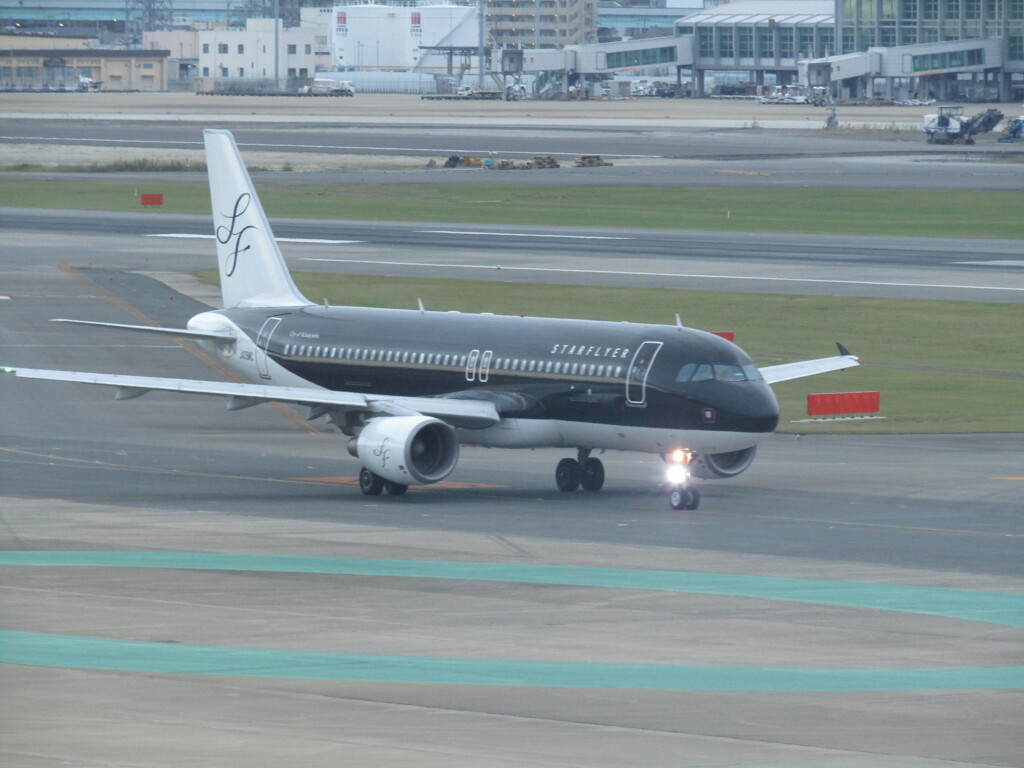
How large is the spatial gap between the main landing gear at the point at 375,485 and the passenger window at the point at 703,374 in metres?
6.99

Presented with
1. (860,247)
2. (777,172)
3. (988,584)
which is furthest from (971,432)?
(777,172)

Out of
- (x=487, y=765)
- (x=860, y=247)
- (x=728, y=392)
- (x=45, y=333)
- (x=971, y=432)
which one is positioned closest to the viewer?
(x=487, y=765)

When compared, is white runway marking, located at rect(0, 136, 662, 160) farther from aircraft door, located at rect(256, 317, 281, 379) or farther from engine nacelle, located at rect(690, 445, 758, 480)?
engine nacelle, located at rect(690, 445, 758, 480)

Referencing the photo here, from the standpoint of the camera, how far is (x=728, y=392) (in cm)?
3459

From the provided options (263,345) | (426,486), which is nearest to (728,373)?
(426,486)

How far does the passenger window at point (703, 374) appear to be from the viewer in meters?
34.8

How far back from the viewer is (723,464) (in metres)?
36.1

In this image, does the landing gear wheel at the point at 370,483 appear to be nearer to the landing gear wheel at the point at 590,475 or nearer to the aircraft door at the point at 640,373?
the landing gear wheel at the point at 590,475

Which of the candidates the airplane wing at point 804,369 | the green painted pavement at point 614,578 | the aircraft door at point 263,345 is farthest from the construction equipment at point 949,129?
the green painted pavement at point 614,578

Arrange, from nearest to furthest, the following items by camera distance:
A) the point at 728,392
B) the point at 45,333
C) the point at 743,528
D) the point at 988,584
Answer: the point at 988,584
the point at 743,528
the point at 728,392
the point at 45,333

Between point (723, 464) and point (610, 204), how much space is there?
8313cm

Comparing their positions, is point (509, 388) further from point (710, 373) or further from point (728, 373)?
point (728, 373)

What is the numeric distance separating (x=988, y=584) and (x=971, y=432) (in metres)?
19.7

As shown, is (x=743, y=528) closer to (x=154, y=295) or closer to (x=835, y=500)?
(x=835, y=500)
